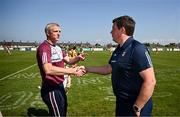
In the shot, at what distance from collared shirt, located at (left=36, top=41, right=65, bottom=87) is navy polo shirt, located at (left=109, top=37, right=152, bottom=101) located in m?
1.77

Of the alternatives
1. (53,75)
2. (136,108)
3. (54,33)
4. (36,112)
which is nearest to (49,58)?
(53,75)

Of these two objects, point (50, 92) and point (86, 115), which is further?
point (86, 115)

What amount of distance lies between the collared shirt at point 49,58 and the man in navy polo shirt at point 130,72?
5.46ft

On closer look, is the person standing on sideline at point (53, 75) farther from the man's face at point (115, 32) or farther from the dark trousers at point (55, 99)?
the man's face at point (115, 32)

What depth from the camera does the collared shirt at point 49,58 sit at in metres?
6.96

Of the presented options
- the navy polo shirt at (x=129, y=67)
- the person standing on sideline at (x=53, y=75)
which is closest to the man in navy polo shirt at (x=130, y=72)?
the navy polo shirt at (x=129, y=67)

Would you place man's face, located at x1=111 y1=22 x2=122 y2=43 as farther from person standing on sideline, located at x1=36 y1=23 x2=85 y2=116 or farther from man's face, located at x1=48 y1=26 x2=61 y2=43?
man's face, located at x1=48 y1=26 x2=61 y2=43

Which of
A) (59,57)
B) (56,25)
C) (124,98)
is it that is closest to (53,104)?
(59,57)

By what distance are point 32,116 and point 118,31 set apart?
6262 mm

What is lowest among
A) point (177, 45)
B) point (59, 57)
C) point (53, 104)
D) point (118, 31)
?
point (177, 45)

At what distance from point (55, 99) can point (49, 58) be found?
93 cm

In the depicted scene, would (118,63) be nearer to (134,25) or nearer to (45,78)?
(134,25)

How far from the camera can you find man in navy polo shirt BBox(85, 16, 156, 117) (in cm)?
529

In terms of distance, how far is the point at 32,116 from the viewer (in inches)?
435
